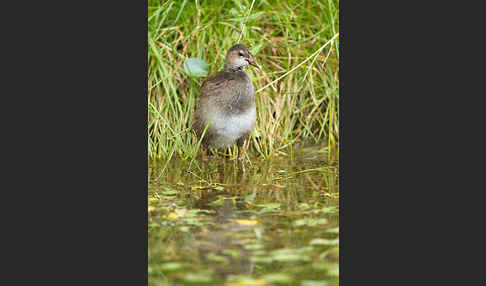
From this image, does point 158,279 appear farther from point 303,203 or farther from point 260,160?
point 260,160

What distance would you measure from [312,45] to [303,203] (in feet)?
8.33

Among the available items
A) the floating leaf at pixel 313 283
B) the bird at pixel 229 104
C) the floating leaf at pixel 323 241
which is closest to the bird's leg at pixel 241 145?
the bird at pixel 229 104

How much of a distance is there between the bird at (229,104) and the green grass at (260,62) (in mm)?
370

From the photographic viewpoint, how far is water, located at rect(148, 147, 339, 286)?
3.01 m

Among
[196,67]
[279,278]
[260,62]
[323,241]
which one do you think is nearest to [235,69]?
[196,67]

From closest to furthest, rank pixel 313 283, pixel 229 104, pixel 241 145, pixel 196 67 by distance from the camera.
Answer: pixel 313 283, pixel 229 104, pixel 241 145, pixel 196 67

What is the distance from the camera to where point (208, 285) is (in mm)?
2873

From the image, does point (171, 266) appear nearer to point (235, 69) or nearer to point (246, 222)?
point (246, 222)

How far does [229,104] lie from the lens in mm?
4961

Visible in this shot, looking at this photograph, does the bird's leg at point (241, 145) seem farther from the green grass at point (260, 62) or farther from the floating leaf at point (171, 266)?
the floating leaf at point (171, 266)

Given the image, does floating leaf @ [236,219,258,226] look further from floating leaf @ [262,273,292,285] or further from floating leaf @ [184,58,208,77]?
floating leaf @ [184,58,208,77]

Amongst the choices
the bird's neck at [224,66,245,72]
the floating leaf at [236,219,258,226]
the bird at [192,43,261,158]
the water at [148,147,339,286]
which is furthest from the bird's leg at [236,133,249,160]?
the floating leaf at [236,219,258,226]

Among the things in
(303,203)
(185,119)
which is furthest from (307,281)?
(185,119)

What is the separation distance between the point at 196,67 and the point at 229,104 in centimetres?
77
